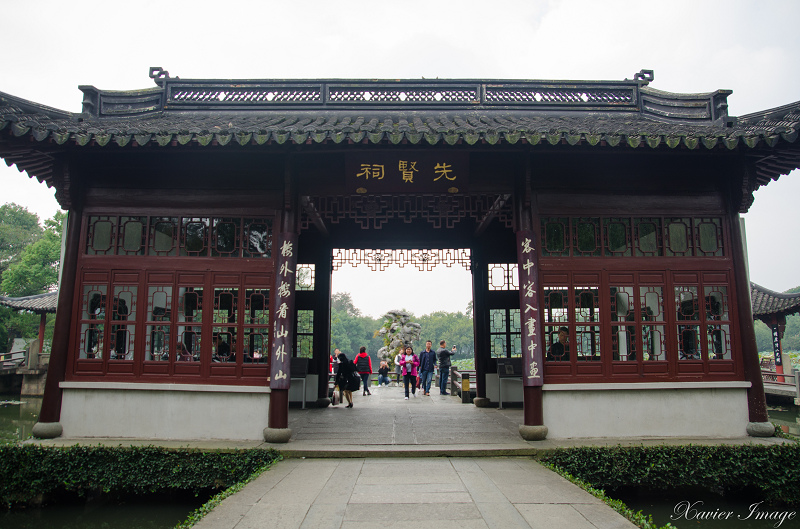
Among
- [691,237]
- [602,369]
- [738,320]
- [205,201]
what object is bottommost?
[602,369]

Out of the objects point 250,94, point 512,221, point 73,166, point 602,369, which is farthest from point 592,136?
point 73,166

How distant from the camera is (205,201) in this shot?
6.75 metres

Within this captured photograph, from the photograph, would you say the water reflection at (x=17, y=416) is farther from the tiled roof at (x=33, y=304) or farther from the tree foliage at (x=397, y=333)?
the tree foliage at (x=397, y=333)

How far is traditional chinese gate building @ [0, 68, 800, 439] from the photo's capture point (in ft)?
20.7

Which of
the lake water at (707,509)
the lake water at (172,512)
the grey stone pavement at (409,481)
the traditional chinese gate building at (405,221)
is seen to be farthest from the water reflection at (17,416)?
the lake water at (707,509)

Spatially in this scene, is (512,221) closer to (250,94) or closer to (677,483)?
(677,483)

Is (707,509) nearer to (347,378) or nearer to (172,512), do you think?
(172,512)

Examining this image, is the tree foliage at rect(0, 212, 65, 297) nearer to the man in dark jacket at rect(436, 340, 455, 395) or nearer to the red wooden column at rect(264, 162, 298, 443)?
the man in dark jacket at rect(436, 340, 455, 395)

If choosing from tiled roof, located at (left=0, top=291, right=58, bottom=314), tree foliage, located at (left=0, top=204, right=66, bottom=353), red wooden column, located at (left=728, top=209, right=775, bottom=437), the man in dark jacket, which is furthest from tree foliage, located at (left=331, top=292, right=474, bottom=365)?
red wooden column, located at (left=728, top=209, right=775, bottom=437)

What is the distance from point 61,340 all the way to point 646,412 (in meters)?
7.57

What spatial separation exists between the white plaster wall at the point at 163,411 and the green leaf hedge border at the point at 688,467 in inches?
145

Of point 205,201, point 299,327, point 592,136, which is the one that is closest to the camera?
point 592,136

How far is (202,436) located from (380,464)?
2.40 metres

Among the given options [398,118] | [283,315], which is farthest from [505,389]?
[398,118]
